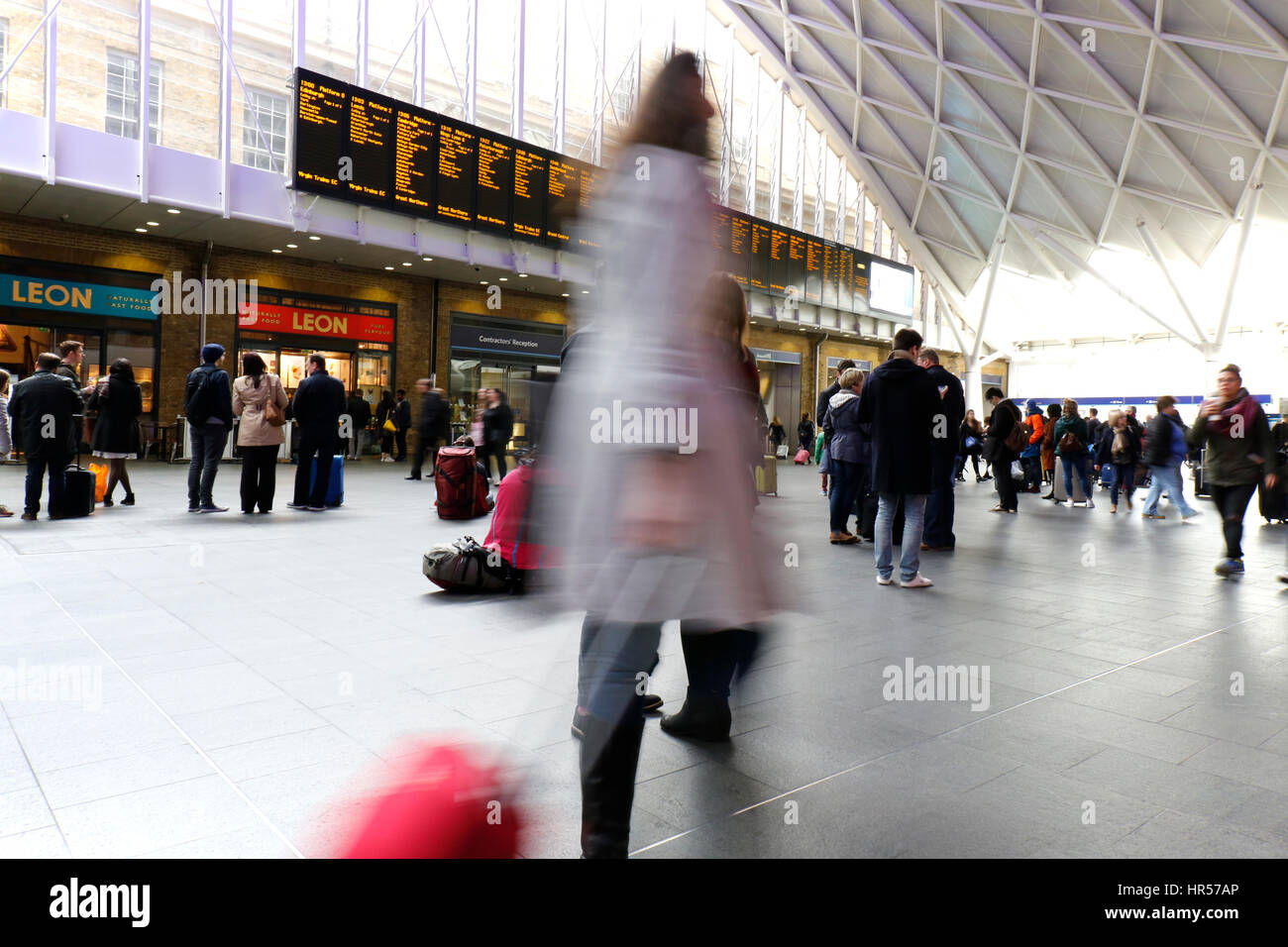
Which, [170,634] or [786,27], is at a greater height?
[786,27]

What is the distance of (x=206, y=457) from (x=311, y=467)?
4.00ft

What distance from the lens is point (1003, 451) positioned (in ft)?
41.8

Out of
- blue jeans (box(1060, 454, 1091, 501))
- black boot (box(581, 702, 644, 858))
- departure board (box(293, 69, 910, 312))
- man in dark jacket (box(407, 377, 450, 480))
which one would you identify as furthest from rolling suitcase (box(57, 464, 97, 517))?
blue jeans (box(1060, 454, 1091, 501))

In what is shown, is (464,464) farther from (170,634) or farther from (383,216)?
(383,216)

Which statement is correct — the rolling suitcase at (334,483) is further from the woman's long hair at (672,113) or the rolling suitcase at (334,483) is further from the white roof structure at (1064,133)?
the white roof structure at (1064,133)

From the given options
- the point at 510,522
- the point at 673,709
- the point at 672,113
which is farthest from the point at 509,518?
the point at 672,113

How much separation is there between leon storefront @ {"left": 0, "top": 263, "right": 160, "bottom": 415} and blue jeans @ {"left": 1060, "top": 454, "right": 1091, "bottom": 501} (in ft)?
58.3

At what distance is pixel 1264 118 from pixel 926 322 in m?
15.2

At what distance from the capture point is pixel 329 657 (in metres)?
4.29

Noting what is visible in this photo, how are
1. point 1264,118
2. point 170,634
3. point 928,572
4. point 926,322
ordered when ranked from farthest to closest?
point 926,322, point 1264,118, point 928,572, point 170,634

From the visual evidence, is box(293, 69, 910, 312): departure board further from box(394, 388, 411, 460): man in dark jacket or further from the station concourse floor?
the station concourse floor

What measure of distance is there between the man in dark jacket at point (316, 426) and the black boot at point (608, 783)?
8.90 m
